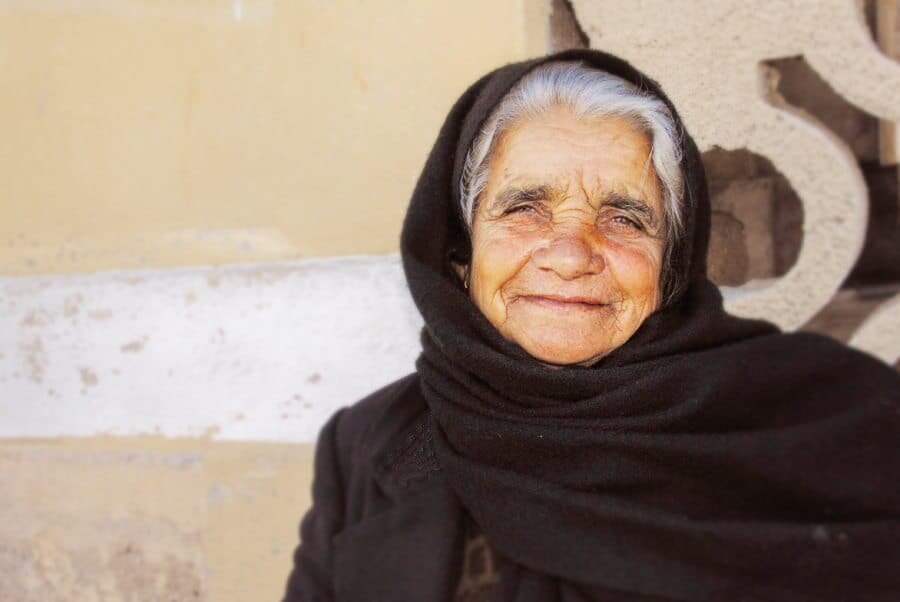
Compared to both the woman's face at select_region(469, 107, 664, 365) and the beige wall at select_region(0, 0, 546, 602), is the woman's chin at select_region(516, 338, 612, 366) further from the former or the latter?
the beige wall at select_region(0, 0, 546, 602)

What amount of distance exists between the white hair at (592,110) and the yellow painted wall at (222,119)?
35 centimetres

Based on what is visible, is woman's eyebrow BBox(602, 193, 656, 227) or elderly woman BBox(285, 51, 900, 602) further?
woman's eyebrow BBox(602, 193, 656, 227)

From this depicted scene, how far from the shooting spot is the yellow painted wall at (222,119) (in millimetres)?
2008

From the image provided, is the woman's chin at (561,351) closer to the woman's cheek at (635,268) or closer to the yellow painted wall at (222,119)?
the woman's cheek at (635,268)

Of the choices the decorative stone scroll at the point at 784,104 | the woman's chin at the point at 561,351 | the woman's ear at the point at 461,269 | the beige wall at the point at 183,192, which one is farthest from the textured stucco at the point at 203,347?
the decorative stone scroll at the point at 784,104

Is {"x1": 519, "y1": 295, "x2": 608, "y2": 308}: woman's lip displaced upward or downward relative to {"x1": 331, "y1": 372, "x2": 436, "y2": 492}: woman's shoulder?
upward

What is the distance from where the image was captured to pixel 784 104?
5.93 ft

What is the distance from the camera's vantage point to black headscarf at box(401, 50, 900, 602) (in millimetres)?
1354

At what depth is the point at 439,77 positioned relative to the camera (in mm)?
1981

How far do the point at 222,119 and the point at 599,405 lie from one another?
124cm

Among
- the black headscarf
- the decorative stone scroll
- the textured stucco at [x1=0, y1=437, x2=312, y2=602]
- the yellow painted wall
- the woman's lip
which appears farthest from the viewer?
the textured stucco at [x1=0, y1=437, x2=312, y2=602]

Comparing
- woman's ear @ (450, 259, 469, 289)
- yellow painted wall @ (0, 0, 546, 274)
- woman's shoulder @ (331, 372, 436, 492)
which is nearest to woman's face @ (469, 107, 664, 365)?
woman's ear @ (450, 259, 469, 289)

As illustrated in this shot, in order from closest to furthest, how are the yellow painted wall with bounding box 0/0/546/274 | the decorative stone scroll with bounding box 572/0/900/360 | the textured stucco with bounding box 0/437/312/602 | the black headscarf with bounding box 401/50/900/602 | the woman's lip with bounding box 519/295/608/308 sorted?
the black headscarf with bounding box 401/50/900/602
the woman's lip with bounding box 519/295/608/308
the decorative stone scroll with bounding box 572/0/900/360
the yellow painted wall with bounding box 0/0/546/274
the textured stucco with bounding box 0/437/312/602

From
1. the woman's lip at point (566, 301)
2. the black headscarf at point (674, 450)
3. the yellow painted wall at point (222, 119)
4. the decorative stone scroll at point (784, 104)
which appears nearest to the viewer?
the black headscarf at point (674, 450)
